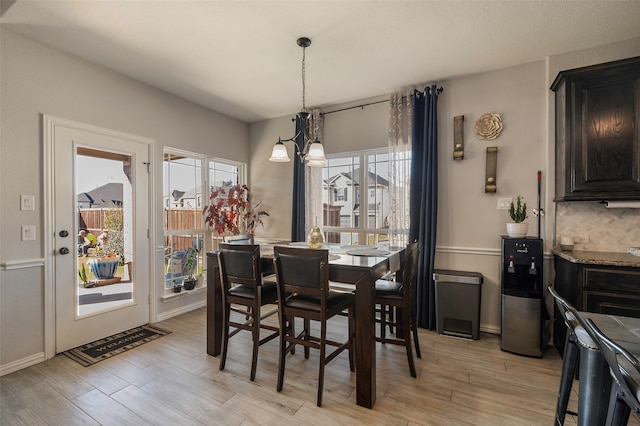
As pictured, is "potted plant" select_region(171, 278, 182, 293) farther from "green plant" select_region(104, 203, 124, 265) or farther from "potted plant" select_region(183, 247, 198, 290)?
"green plant" select_region(104, 203, 124, 265)

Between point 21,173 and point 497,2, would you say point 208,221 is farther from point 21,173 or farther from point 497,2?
point 497,2

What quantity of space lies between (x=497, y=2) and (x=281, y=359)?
2.98m

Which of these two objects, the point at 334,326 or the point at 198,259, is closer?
the point at 334,326

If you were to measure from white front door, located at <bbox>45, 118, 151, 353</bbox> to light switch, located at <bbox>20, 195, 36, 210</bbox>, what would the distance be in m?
0.14

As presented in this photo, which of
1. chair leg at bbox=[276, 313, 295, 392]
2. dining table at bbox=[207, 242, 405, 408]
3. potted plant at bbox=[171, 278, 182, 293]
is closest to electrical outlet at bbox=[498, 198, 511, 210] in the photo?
dining table at bbox=[207, 242, 405, 408]

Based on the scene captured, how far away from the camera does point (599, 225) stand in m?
2.75

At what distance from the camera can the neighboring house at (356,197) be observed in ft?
12.9

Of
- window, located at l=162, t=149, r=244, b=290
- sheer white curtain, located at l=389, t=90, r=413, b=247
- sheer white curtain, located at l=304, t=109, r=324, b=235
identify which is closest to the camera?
sheer white curtain, located at l=389, t=90, r=413, b=247

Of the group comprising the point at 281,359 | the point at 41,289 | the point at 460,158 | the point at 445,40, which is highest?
the point at 445,40

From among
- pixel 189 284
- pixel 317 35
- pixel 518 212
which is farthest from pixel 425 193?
pixel 189 284

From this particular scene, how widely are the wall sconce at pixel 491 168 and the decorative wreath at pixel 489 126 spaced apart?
14cm

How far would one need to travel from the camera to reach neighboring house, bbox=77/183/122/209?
295 centimetres

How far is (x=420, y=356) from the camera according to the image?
267 centimetres

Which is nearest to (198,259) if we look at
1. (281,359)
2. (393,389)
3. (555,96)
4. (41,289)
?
(41,289)
